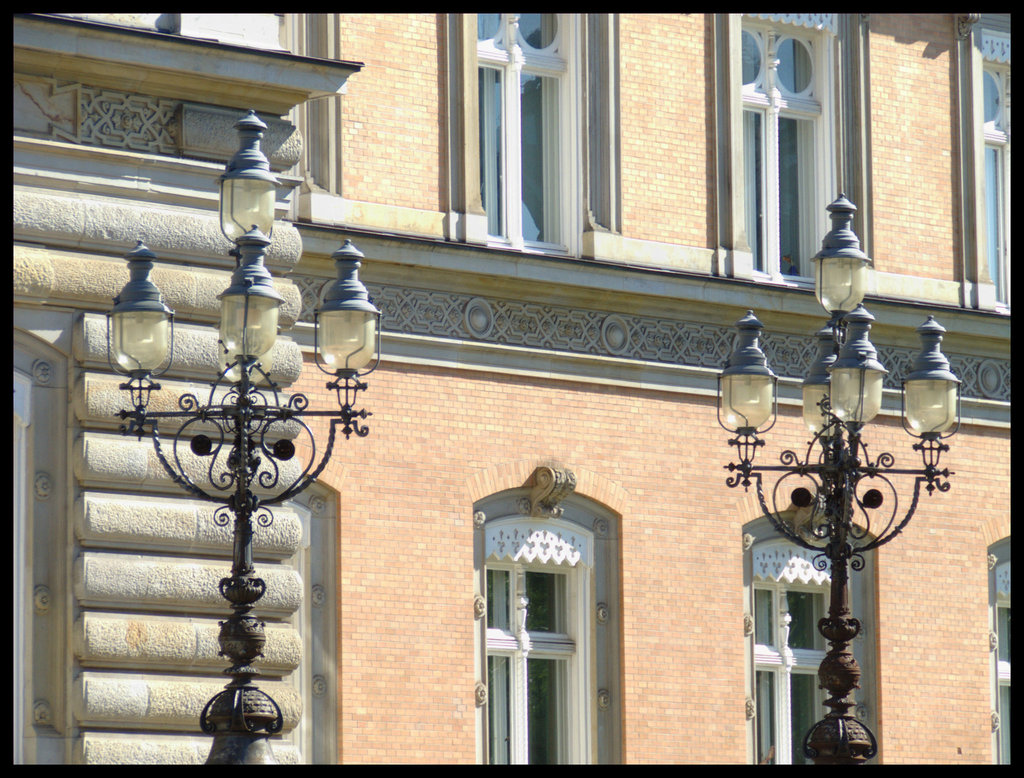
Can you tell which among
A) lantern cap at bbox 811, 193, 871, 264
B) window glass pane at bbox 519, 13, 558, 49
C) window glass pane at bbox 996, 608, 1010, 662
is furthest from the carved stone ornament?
window glass pane at bbox 996, 608, 1010, 662

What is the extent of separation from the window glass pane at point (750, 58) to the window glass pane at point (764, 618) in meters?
5.13

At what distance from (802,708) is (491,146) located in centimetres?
639

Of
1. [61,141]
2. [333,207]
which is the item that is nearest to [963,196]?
[333,207]

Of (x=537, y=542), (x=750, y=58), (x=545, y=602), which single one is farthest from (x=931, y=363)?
(x=750, y=58)

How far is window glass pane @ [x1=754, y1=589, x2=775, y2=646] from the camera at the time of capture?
21719mm

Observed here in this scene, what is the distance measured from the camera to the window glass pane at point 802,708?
2188 cm

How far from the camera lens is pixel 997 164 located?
24.3 metres

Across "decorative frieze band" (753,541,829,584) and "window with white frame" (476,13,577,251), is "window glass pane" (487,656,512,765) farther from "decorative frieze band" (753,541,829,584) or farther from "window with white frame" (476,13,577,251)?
"window with white frame" (476,13,577,251)

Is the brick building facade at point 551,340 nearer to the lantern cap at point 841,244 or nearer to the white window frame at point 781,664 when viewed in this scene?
the white window frame at point 781,664

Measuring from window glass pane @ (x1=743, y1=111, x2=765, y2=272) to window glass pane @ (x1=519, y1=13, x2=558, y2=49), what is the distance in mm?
2384

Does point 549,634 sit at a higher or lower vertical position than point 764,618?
lower

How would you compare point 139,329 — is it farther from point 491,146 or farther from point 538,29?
point 538,29

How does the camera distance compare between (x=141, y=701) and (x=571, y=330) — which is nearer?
(x=141, y=701)

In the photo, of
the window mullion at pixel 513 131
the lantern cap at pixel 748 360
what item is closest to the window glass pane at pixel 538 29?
the window mullion at pixel 513 131
